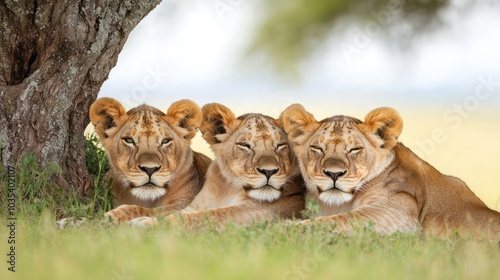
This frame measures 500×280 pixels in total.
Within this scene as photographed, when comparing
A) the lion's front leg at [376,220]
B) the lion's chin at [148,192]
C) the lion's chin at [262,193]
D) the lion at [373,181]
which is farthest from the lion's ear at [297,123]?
the lion's chin at [148,192]

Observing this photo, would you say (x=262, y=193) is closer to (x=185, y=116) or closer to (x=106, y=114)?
(x=185, y=116)

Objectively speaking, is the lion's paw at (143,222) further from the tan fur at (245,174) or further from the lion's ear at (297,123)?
the lion's ear at (297,123)

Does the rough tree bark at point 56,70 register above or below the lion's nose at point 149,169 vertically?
above

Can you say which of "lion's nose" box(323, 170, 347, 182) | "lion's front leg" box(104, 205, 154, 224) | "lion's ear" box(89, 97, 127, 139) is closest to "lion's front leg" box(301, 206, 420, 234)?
"lion's nose" box(323, 170, 347, 182)

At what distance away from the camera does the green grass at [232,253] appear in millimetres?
4531

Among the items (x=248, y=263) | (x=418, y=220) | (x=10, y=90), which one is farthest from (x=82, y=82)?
(x=248, y=263)

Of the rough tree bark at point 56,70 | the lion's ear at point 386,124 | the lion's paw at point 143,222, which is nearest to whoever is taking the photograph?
the lion's paw at point 143,222

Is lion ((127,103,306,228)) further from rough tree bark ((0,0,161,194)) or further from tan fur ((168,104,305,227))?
rough tree bark ((0,0,161,194))

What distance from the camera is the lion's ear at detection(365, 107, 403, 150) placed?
21.8 ft

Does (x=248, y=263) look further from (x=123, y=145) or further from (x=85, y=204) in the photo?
(x=85, y=204)

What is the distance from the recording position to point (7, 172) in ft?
23.3

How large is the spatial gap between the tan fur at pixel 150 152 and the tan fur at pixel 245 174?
6.9 inches

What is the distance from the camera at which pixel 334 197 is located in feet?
21.2

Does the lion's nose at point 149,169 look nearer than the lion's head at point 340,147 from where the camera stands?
No
